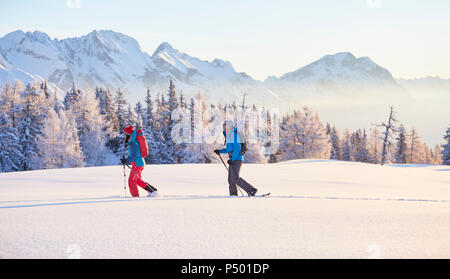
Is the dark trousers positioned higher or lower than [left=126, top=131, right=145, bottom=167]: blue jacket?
lower

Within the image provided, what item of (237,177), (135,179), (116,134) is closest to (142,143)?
(135,179)

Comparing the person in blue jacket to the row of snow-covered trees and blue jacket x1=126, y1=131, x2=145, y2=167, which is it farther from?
the row of snow-covered trees

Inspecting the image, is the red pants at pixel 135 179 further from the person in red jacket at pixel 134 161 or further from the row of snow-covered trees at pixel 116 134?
the row of snow-covered trees at pixel 116 134

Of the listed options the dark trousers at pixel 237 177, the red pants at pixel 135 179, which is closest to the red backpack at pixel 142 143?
the red pants at pixel 135 179

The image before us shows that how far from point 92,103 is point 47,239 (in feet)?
183

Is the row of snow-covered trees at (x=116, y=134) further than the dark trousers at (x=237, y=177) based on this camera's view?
Yes

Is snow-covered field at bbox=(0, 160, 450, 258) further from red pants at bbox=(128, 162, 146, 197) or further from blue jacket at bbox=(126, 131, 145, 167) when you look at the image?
blue jacket at bbox=(126, 131, 145, 167)

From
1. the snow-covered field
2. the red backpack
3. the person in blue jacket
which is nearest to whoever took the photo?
the snow-covered field

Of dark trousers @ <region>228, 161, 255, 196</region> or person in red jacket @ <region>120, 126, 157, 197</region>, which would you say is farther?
dark trousers @ <region>228, 161, 255, 196</region>

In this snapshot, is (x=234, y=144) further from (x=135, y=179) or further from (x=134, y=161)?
(x=135, y=179)

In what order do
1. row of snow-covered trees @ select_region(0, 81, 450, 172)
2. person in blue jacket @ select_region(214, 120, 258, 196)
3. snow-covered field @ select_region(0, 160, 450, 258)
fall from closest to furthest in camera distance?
snow-covered field @ select_region(0, 160, 450, 258) → person in blue jacket @ select_region(214, 120, 258, 196) → row of snow-covered trees @ select_region(0, 81, 450, 172)

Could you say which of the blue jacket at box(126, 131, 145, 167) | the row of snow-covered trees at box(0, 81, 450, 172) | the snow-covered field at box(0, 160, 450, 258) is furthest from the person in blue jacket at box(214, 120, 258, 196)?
the row of snow-covered trees at box(0, 81, 450, 172)

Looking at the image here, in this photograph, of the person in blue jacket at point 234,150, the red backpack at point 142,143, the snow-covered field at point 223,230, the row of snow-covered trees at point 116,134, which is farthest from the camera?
the row of snow-covered trees at point 116,134
